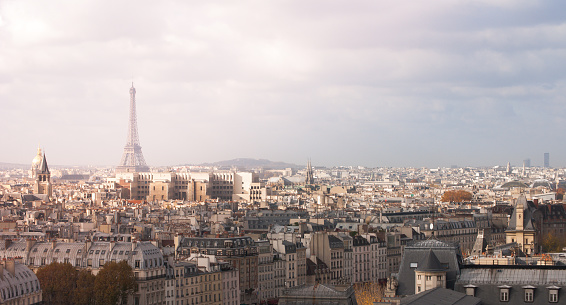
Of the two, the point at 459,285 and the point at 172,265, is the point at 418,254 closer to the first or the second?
the point at 459,285

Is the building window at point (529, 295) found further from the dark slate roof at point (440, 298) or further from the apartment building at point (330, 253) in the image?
the apartment building at point (330, 253)

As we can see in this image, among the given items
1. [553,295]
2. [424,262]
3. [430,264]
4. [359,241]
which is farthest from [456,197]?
[553,295]

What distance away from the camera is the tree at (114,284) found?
5781cm

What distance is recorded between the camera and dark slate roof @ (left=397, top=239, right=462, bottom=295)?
4272 cm

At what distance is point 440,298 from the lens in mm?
38312

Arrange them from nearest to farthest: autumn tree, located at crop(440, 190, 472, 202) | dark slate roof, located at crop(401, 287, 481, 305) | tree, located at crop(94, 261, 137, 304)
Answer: dark slate roof, located at crop(401, 287, 481, 305), tree, located at crop(94, 261, 137, 304), autumn tree, located at crop(440, 190, 472, 202)

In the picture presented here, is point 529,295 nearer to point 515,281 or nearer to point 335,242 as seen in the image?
point 515,281

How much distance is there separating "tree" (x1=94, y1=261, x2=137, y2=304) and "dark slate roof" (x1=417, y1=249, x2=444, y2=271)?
20.3 m

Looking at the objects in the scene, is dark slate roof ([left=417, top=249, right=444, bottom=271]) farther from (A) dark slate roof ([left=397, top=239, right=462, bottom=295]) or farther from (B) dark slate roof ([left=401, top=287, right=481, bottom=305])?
(B) dark slate roof ([left=401, top=287, right=481, bottom=305])

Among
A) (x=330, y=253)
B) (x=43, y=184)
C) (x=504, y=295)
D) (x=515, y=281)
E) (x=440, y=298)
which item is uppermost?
(x=43, y=184)

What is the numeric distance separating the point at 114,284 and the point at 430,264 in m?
21.0

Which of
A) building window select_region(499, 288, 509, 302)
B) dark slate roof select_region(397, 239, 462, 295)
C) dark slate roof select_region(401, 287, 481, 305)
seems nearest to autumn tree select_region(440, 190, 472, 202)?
dark slate roof select_region(397, 239, 462, 295)

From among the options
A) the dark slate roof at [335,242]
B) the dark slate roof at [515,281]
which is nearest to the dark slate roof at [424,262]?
the dark slate roof at [515,281]

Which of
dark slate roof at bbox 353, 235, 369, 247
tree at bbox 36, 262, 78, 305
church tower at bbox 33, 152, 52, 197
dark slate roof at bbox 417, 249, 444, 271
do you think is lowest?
tree at bbox 36, 262, 78, 305
